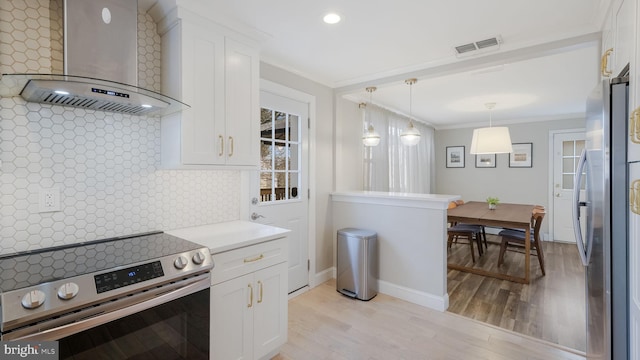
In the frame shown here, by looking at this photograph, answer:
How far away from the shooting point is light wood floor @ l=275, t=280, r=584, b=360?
83.0 inches

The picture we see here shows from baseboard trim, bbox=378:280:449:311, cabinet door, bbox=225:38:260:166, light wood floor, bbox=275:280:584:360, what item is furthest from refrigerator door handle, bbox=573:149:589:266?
cabinet door, bbox=225:38:260:166

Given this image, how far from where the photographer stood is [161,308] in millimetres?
1353

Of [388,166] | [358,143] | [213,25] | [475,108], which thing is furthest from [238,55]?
[475,108]

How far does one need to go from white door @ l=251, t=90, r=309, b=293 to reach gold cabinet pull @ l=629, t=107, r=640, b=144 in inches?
93.0

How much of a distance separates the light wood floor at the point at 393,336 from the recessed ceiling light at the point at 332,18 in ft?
7.98

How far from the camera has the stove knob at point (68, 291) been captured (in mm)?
1073

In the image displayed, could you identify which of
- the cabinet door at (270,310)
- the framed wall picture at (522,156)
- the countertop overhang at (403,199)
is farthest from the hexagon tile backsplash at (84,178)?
the framed wall picture at (522,156)

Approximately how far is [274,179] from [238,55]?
1205 mm

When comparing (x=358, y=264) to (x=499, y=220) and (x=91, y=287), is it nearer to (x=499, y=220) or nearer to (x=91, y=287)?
(x=499, y=220)

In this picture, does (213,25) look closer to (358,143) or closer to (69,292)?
(69,292)

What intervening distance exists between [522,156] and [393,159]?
10.1 ft

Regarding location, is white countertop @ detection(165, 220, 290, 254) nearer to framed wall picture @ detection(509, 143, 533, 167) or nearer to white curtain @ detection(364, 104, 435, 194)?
white curtain @ detection(364, 104, 435, 194)

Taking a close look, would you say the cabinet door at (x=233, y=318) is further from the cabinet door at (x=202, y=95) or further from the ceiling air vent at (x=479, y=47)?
the ceiling air vent at (x=479, y=47)

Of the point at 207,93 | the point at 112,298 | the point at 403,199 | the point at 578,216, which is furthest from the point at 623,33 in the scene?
the point at 112,298
